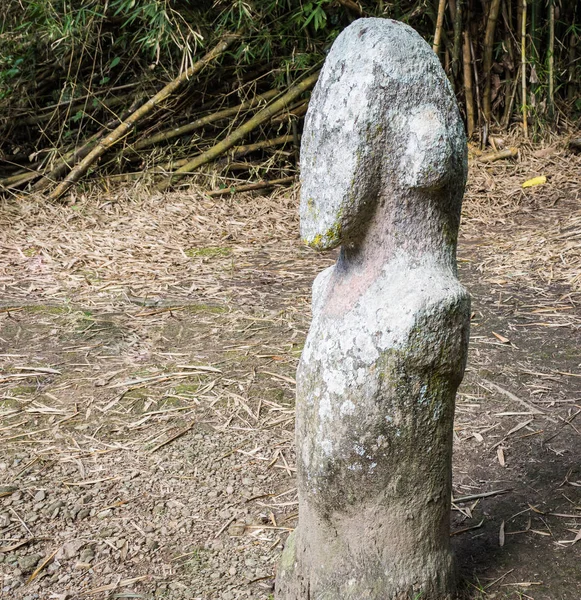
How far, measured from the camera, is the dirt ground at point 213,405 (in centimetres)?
232

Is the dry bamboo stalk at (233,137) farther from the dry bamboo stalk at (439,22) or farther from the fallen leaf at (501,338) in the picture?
the fallen leaf at (501,338)

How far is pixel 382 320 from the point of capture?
68.4 inches

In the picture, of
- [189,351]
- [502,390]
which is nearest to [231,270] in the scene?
[189,351]

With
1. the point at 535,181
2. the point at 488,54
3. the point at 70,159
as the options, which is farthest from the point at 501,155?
the point at 70,159

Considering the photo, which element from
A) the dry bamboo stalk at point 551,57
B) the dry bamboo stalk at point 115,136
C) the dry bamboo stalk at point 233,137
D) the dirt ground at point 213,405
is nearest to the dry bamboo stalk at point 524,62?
the dry bamboo stalk at point 551,57

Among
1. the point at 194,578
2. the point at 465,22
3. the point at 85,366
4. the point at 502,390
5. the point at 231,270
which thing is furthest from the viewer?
the point at 465,22

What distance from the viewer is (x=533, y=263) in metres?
4.59

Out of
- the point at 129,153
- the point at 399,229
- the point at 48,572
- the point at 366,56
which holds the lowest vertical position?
the point at 48,572

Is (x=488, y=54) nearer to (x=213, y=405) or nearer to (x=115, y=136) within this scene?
(x=115, y=136)

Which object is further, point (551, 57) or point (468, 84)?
point (468, 84)

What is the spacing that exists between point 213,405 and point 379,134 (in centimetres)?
182

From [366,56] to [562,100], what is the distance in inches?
212

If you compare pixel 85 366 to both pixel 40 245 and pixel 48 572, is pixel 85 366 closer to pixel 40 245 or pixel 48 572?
pixel 48 572

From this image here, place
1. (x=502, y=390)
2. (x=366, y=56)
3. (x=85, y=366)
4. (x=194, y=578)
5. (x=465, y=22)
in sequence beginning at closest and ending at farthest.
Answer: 1. (x=366, y=56)
2. (x=194, y=578)
3. (x=502, y=390)
4. (x=85, y=366)
5. (x=465, y=22)
